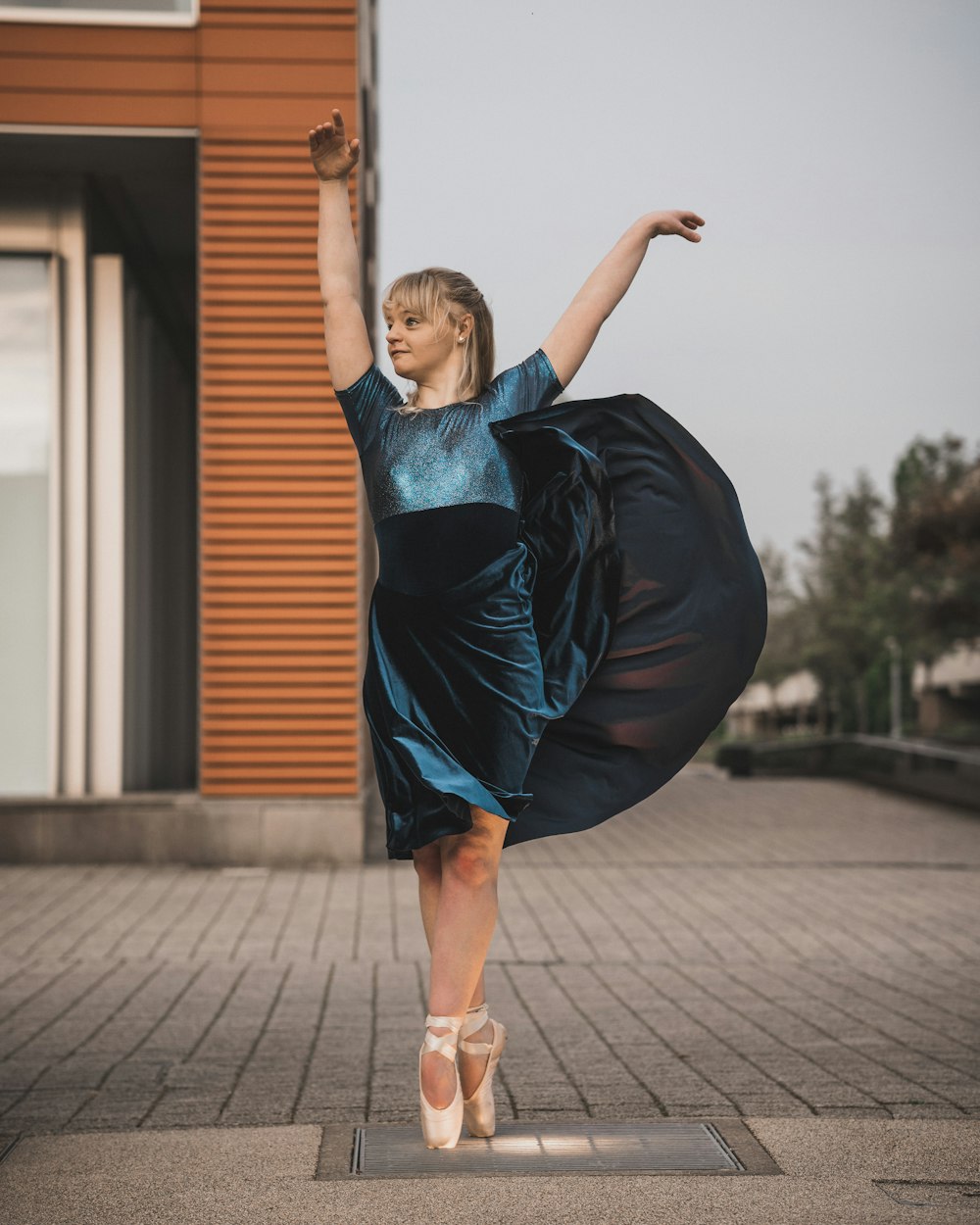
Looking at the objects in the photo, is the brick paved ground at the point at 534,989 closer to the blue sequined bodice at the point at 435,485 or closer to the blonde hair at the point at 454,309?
the blue sequined bodice at the point at 435,485

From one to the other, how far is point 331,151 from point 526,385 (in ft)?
2.31

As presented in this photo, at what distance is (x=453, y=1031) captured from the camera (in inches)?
135

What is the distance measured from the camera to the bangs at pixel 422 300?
12.0 ft

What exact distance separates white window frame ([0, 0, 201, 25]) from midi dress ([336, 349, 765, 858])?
7387 millimetres

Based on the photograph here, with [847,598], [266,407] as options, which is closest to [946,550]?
[266,407]

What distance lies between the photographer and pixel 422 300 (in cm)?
365

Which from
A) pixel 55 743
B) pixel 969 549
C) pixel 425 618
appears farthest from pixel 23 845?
pixel 969 549

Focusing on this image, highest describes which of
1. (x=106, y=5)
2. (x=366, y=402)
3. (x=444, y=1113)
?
(x=106, y=5)

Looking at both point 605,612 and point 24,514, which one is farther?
point 24,514

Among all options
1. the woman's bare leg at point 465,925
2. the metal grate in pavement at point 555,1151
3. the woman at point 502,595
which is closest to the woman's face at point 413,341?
the woman at point 502,595

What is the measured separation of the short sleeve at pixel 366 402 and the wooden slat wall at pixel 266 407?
6452 mm

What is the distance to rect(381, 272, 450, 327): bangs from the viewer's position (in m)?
3.65

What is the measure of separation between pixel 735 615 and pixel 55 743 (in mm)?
7763

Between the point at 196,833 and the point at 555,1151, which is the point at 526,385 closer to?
the point at 555,1151
